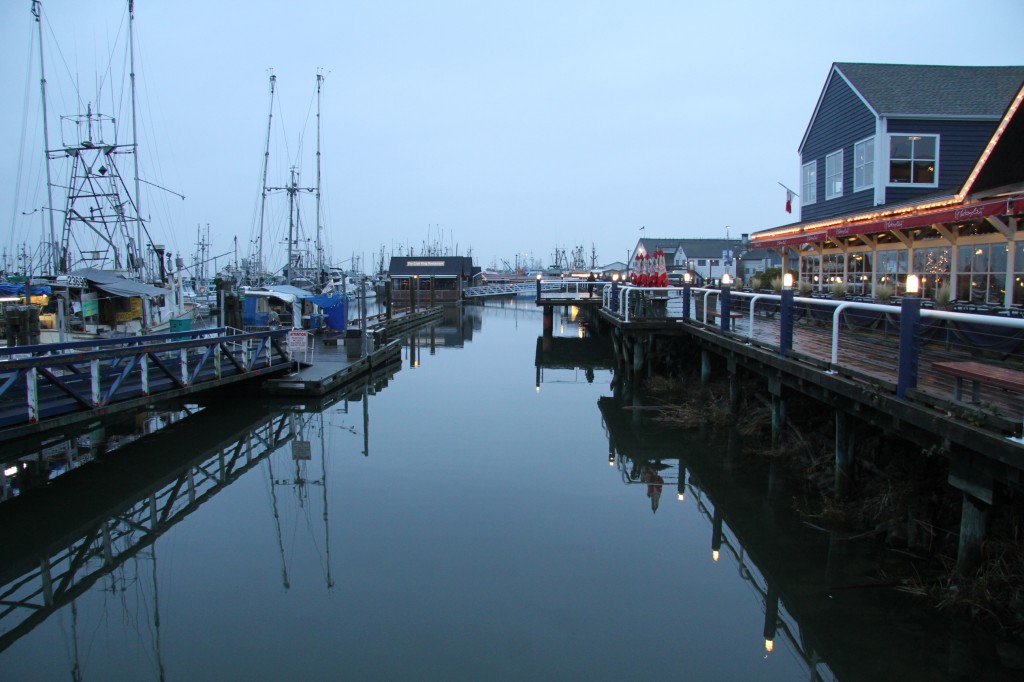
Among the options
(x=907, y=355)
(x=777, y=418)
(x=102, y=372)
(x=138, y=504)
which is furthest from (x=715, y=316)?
(x=102, y=372)

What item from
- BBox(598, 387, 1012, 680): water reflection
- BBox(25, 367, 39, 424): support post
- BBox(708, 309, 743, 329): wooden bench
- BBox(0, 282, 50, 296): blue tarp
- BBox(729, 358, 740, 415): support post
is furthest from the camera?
BBox(0, 282, 50, 296): blue tarp

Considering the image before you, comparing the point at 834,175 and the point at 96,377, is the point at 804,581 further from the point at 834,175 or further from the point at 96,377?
the point at 834,175

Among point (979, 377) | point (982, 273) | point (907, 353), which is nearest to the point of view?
point (979, 377)

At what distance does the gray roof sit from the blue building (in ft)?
0.12

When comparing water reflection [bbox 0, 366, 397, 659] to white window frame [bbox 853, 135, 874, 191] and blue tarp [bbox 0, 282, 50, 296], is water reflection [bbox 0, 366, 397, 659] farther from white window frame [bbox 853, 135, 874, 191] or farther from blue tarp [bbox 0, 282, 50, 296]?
white window frame [bbox 853, 135, 874, 191]

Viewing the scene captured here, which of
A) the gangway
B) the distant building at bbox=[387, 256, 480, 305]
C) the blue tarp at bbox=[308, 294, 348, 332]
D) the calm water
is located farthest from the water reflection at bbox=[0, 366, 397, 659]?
the distant building at bbox=[387, 256, 480, 305]

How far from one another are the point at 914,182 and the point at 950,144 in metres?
1.38

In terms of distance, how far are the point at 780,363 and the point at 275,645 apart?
8035 mm

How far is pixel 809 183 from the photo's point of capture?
2525cm

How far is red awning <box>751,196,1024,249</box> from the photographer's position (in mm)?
10977

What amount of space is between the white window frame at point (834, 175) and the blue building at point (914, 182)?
3cm

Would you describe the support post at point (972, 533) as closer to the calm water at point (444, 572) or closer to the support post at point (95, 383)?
the calm water at point (444, 572)

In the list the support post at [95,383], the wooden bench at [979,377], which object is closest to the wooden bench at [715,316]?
the wooden bench at [979,377]

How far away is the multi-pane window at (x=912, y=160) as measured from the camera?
19766 mm
